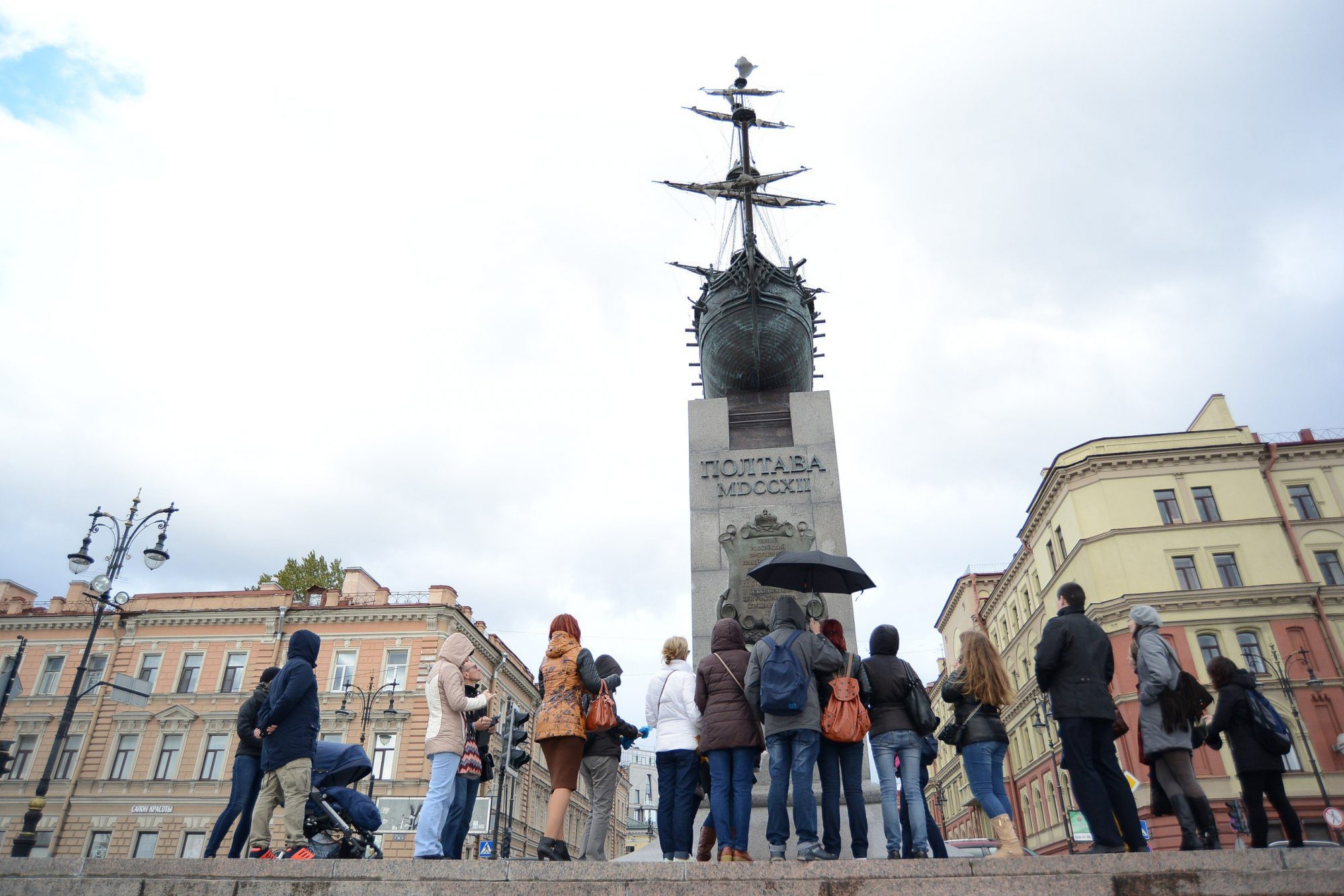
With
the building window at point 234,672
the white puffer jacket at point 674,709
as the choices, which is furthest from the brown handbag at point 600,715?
the building window at point 234,672

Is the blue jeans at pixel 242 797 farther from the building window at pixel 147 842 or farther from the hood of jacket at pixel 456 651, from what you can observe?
the building window at pixel 147 842

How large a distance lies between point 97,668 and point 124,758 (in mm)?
5304

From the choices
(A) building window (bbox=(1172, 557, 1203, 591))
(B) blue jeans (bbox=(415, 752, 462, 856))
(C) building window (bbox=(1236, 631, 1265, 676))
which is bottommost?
(B) blue jeans (bbox=(415, 752, 462, 856))

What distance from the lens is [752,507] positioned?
11039 mm

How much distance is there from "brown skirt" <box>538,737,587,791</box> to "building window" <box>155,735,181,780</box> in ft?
118

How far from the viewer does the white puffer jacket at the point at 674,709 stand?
6621 millimetres

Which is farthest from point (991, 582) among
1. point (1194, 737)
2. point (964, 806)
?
point (1194, 737)

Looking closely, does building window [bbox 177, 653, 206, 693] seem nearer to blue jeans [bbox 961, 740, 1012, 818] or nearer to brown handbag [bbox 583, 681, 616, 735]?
brown handbag [bbox 583, 681, 616, 735]

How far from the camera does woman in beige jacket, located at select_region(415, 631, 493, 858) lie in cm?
600

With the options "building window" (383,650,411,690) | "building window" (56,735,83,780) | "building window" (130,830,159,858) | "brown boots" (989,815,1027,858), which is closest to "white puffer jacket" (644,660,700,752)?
"brown boots" (989,815,1027,858)

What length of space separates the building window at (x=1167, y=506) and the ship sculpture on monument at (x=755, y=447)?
2891 cm

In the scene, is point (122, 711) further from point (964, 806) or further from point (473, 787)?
point (964, 806)

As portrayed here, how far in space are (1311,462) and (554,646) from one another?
4164 cm

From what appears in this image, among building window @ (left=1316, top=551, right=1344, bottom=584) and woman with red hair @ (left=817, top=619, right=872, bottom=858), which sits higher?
building window @ (left=1316, top=551, right=1344, bottom=584)
